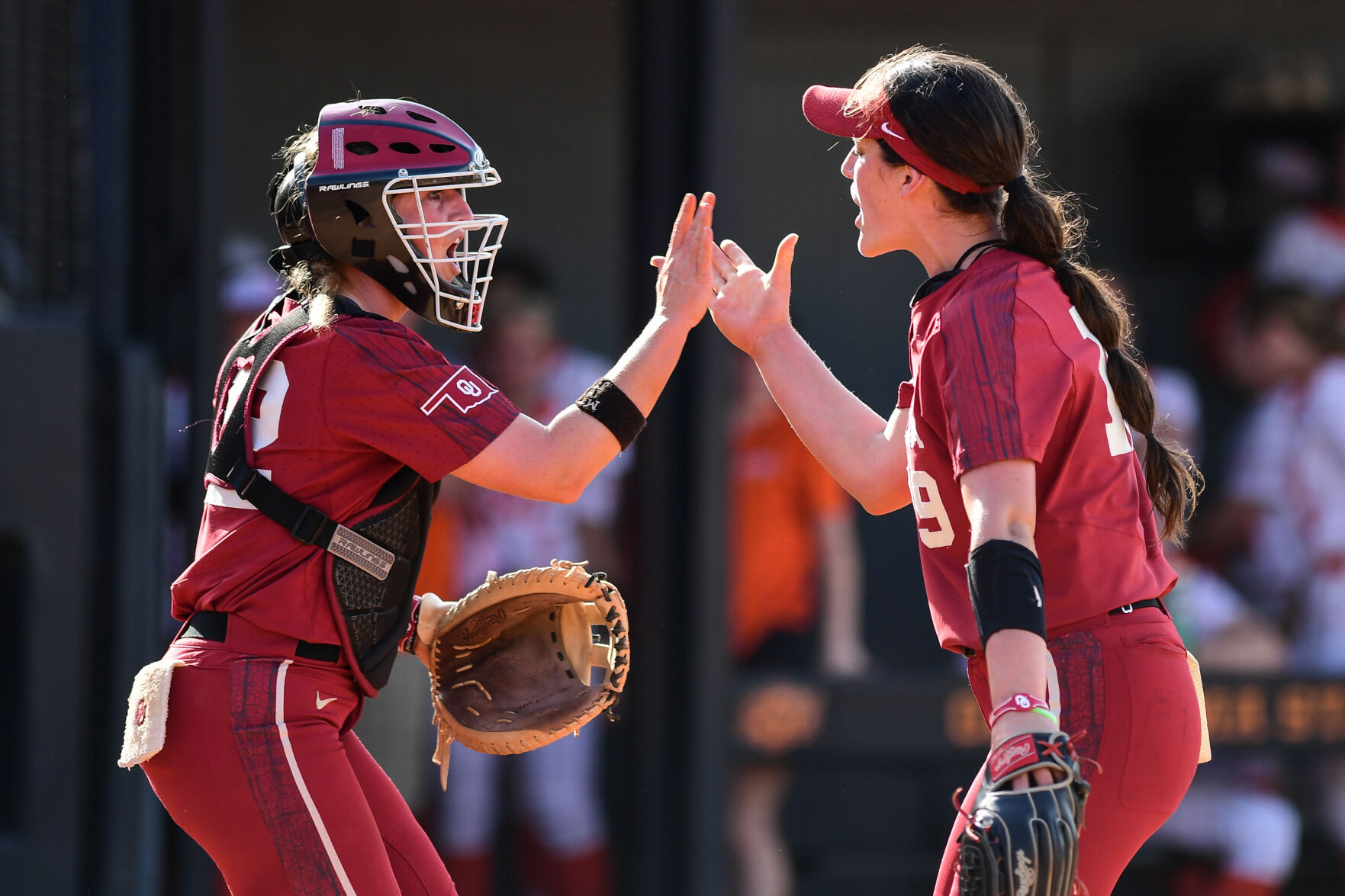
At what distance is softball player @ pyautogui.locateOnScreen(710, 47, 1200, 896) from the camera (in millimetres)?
2119

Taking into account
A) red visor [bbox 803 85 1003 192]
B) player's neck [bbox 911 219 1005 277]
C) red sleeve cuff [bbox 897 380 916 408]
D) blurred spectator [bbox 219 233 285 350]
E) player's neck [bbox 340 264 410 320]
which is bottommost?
blurred spectator [bbox 219 233 285 350]

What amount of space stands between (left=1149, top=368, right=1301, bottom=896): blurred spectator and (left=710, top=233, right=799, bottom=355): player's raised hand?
2.73m

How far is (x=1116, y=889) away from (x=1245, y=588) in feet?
4.33

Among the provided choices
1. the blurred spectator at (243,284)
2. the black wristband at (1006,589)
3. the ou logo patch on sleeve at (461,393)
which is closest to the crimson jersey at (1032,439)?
the black wristband at (1006,589)

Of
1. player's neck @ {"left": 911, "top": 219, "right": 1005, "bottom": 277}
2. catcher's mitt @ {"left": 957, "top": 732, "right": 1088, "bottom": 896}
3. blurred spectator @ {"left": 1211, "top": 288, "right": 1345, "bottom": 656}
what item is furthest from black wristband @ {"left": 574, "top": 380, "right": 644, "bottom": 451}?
blurred spectator @ {"left": 1211, "top": 288, "right": 1345, "bottom": 656}

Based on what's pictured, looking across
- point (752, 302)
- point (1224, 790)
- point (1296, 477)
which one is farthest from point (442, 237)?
point (1296, 477)

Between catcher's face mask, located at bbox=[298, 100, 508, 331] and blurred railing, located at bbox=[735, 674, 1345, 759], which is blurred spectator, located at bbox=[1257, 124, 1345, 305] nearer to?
blurred railing, located at bbox=[735, 674, 1345, 759]

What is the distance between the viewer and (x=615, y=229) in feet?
19.7

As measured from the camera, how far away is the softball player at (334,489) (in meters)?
2.32

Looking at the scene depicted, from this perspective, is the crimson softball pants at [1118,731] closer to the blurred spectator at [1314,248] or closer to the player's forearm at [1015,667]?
the player's forearm at [1015,667]

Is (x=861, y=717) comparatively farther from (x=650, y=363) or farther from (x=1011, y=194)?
(x=1011, y=194)

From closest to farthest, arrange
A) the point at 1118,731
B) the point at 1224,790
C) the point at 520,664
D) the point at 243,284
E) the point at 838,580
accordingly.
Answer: the point at 1118,731, the point at 520,664, the point at 838,580, the point at 243,284, the point at 1224,790

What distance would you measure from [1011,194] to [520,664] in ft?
4.13

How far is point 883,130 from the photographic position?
253 centimetres
